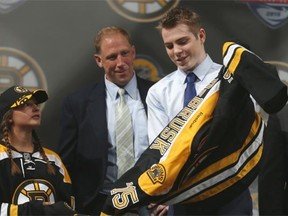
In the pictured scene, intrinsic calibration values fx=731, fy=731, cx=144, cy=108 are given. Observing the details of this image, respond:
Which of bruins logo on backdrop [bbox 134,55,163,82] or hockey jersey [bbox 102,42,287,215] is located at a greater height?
bruins logo on backdrop [bbox 134,55,163,82]

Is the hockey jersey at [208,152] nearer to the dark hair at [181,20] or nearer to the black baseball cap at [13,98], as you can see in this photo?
the dark hair at [181,20]

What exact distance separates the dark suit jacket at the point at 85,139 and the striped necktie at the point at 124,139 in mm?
61

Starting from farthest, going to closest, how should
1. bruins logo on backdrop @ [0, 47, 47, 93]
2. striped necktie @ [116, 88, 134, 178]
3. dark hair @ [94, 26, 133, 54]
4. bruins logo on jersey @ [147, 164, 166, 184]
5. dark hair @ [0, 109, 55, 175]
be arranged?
bruins logo on backdrop @ [0, 47, 47, 93], dark hair @ [94, 26, 133, 54], striped necktie @ [116, 88, 134, 178], dark hair @ [0, 109, 55, 175], bruins logo on jersey @ [147, 164, 166, 184]

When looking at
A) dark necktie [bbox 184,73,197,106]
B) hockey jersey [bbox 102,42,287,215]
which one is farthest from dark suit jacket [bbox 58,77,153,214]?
hockey jersey [bbox 102,42,287,215]

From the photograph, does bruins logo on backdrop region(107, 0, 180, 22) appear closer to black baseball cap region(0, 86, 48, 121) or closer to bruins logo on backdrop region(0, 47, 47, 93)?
bruins logo on backdrop region(0, 47, 47, 93)

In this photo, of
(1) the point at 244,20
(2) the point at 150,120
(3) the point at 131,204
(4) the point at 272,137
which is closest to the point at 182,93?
(2) the point at 150,120

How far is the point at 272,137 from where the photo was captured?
294 centimetres

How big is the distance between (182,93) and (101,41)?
0.64 metres

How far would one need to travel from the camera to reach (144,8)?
3.57m

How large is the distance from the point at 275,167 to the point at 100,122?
839 mm

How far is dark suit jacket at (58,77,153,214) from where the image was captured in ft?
10.8

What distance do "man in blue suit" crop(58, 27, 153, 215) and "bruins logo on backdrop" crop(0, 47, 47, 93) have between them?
0.25 m

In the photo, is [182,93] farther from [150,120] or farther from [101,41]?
[101,41]

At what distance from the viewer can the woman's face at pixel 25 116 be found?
3.13 metres
